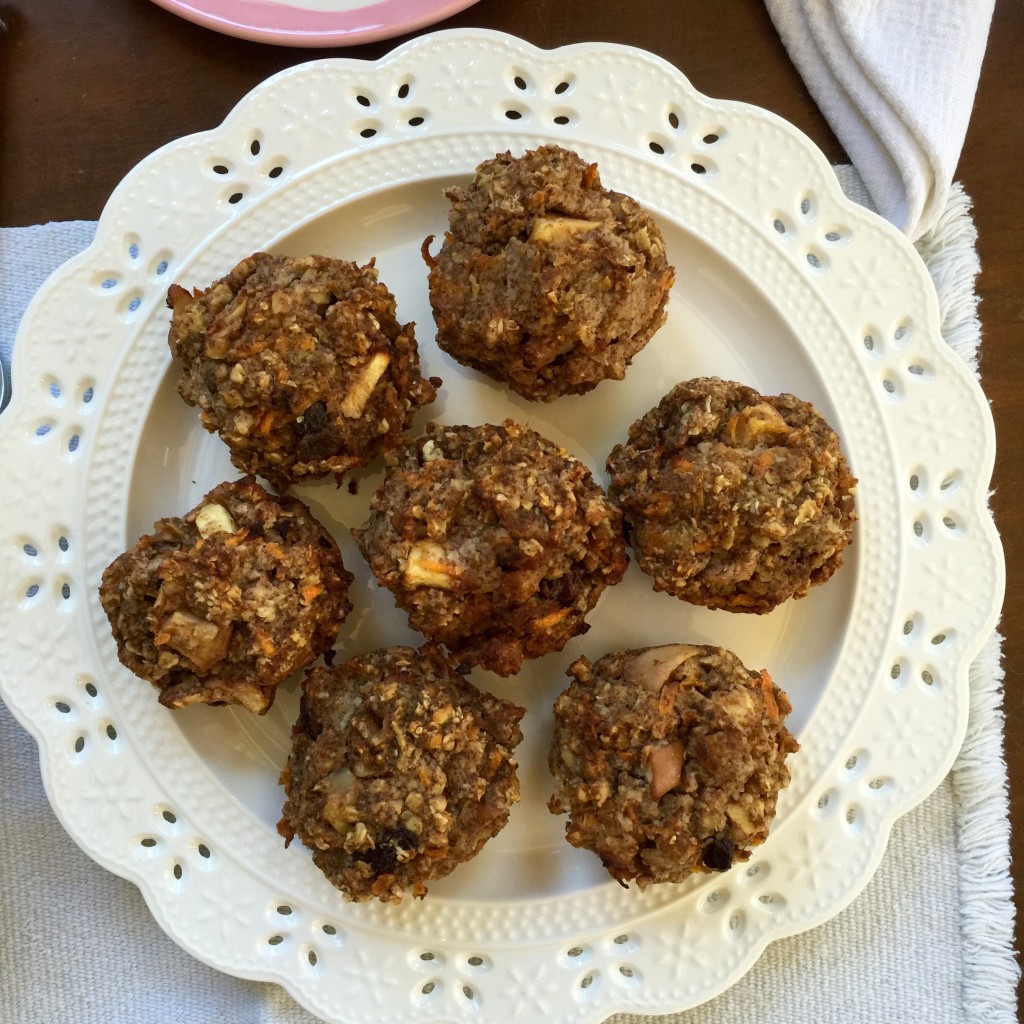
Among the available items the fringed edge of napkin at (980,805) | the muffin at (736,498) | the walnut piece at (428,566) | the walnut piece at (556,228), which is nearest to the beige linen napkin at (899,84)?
the fringed edge of napkin at (980,805)

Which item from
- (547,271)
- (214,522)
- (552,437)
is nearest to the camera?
(547,271)

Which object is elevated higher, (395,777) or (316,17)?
(316,17)

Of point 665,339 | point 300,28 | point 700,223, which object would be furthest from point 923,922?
point 300,28

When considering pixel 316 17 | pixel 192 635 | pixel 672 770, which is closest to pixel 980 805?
pixel 672 770

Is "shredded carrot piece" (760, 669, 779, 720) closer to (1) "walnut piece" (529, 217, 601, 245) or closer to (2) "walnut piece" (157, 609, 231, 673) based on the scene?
(1) "walnut piece" (529, 217, 601, 245)

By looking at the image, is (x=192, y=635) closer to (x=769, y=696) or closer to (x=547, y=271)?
(x=547, y=271)

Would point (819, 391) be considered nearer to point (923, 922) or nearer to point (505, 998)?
point (923, 922)
